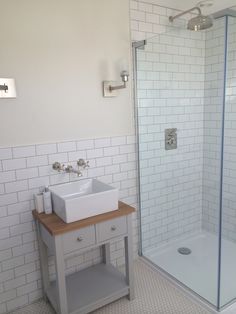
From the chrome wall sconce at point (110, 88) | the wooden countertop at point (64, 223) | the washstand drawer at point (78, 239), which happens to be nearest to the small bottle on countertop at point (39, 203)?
the wooden countertop at point (64, 223)

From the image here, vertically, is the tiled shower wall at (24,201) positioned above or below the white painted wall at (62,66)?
below

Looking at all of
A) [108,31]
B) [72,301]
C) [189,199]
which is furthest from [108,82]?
[72,301]

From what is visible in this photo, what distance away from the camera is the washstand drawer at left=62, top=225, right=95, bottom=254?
176 cm

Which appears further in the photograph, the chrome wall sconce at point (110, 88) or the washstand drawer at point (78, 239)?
the chrome wall sconce at point (110, 88)

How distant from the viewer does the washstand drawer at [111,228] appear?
1.89 m

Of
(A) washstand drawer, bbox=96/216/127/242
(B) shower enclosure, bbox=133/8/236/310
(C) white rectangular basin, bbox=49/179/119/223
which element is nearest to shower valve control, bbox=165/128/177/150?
(B) shower enclosure, bbox=133/8/236/310

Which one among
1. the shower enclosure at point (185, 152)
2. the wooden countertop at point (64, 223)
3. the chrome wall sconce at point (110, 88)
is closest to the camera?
the wooden countertop at point (64, 223)

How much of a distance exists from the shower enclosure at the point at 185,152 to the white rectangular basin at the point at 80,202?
75 centimetres

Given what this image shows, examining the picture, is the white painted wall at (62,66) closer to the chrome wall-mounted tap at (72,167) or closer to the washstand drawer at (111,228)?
the chrome wall-mounted tap at (72,167)

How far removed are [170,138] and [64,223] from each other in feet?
4.80

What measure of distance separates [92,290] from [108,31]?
2146 mm

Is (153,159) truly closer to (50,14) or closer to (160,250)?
(160,250)

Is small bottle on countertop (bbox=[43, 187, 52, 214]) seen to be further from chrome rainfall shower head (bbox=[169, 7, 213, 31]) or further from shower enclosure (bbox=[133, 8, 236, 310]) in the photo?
chrome rainfall shower head (bbox=[169, 7, 213, 31])

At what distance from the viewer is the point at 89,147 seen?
89.8 inches
